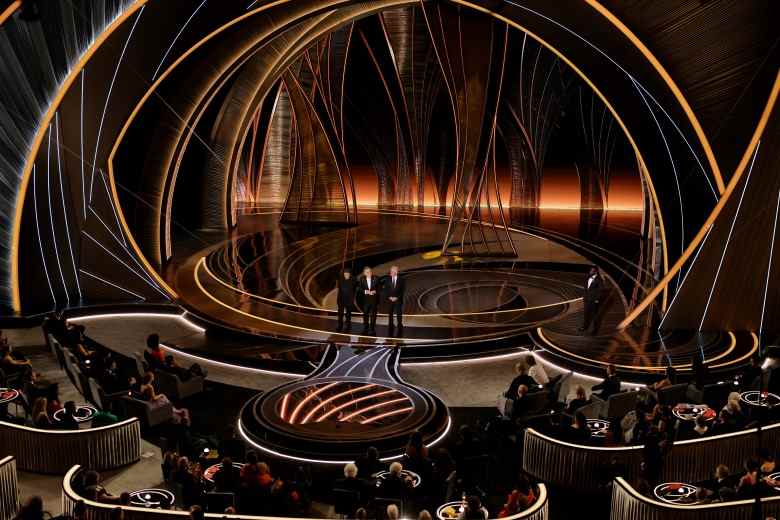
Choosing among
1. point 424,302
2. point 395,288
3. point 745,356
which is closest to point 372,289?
point 395,288

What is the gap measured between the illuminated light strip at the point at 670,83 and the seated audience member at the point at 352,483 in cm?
680

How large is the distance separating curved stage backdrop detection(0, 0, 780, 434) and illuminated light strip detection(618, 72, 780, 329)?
29mm

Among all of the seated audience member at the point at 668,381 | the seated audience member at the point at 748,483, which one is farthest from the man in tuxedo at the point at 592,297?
the seated audience member at the point at 748,483

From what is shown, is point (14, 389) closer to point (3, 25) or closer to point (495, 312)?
point (3, 25)

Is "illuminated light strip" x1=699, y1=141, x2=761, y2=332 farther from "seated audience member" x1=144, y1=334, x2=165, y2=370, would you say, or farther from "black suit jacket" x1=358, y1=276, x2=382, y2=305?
"seated audience member" x1=144, y1=334, x2=165, y2=370

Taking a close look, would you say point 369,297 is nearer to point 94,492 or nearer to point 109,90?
point 109,90

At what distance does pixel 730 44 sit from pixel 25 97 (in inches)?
393

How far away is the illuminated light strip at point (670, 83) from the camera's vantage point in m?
11.1

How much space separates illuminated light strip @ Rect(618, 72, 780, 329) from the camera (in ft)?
35.7

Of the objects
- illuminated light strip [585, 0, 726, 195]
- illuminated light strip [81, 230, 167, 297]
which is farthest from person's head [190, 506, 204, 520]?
illuminated light strip [81, 230, 167, 297]

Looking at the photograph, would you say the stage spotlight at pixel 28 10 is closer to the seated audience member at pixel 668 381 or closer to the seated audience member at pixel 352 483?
the seated audience member at pixel 352 483

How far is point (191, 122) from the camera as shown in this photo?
17891 mm

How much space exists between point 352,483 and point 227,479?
1.10 meters

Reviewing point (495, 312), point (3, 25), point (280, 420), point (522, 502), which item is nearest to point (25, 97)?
point (3, 25)
